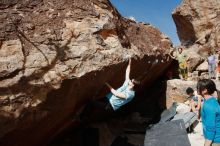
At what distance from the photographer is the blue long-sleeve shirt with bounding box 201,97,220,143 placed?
150 inches

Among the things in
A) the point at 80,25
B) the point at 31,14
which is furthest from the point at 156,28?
the point at 31,14

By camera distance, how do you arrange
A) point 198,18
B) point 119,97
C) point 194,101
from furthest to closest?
point 198,18 → point 194,101 → point 119,97

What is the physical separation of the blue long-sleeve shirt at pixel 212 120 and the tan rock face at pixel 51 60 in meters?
3.02

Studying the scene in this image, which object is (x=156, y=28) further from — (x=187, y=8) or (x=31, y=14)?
(x=187, y=8)

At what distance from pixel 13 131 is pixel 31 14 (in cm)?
223

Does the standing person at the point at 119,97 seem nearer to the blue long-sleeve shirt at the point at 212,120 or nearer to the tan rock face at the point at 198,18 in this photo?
the blue long-sleeve shirt at the point at 212,120

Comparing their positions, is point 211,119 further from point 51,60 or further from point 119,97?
point 51,60

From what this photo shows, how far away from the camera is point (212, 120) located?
150 inches

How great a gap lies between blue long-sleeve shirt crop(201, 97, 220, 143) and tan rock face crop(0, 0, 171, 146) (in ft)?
9.92

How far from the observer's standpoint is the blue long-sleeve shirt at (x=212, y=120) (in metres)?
3.81

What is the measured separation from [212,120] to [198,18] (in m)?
16.9

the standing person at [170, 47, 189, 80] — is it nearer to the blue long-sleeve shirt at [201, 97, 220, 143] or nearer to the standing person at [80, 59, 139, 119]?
the standing person at [80, 59, 139, 119]

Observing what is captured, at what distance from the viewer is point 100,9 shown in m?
7.27

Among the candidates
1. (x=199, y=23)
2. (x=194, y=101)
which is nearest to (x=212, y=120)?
(x=194, y=101)
